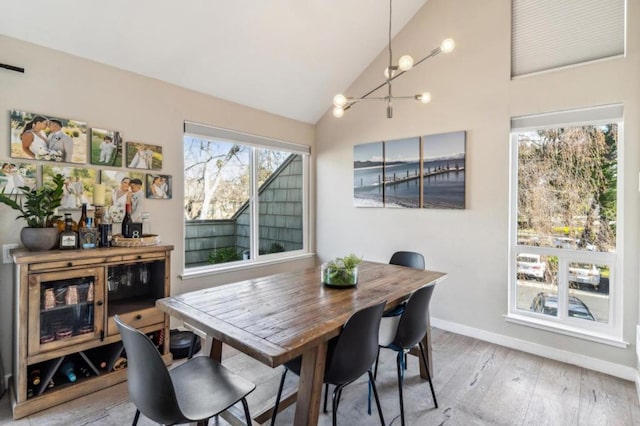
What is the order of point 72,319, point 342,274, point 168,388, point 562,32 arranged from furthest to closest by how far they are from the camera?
point 562,32 → point 72,319 → point 342,274 → point 168,388

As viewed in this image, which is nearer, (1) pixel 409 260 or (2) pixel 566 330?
(2) pixel 566 330

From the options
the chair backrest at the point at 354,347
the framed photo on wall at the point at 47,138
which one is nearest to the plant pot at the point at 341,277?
the chair backrest at the point at 354,347

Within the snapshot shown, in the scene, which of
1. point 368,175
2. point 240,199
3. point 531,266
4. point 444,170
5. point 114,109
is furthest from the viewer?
point 368,175

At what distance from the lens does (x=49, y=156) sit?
8.20ft

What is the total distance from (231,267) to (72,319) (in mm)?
1661

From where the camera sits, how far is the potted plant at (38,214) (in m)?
2.21

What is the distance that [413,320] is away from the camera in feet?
6.70

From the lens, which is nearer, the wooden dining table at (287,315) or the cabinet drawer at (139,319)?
the wooden dining table at (287,315)

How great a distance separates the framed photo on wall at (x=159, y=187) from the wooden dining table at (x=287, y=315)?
4.85 feet

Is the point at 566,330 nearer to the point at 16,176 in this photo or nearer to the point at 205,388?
the point at 205,388

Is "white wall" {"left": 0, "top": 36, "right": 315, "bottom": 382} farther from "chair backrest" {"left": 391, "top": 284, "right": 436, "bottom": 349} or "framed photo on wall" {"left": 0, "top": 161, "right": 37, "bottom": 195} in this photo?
"chair backrest" {"left": 391, "top": 284, "right": 436, "bottom": 349}

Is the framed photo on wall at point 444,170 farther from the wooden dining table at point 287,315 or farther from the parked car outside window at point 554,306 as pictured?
the wooden dining table at point 287,315

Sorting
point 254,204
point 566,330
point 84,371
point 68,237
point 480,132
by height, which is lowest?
point 84,371

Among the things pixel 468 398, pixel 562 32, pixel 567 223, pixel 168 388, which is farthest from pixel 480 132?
pixel 168 388
